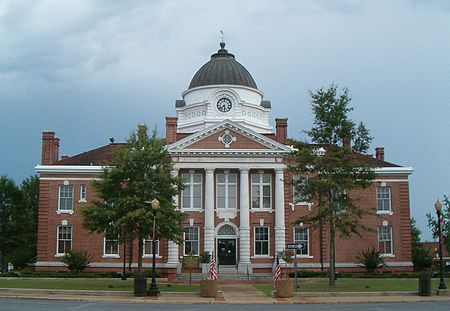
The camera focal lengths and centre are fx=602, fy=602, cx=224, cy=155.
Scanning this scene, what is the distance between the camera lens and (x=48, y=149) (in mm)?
53500

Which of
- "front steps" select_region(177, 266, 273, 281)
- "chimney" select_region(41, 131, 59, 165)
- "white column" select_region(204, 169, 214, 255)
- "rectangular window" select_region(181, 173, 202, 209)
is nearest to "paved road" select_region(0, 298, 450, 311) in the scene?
"front steps" select_region(177, 266, 273, 281)

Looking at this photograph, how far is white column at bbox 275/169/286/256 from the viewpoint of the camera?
165 feet

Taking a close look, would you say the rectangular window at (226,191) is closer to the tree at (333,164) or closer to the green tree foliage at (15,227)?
the tree at (333,164)

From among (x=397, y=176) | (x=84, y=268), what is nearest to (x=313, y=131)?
(x=397, y=176)

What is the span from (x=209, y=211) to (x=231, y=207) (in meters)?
2.17

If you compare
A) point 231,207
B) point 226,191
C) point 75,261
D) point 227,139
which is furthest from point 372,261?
point 75,261

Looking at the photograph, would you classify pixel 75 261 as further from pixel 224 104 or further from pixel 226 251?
pixel 224 104

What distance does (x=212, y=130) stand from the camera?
168 feet

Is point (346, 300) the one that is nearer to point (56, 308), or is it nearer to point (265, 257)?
point (56, 308)

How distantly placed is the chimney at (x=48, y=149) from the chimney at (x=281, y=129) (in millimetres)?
20159

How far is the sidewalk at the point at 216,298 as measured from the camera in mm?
26312

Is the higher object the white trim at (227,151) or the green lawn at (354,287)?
the white trim at (227,151)

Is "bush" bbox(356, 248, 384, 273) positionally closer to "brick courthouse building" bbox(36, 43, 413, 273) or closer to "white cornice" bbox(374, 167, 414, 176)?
"brick courthouse building" bbox(36, 43, 413, 273)

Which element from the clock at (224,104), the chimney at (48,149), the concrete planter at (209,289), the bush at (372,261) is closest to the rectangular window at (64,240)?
the chimney at (48,149)
